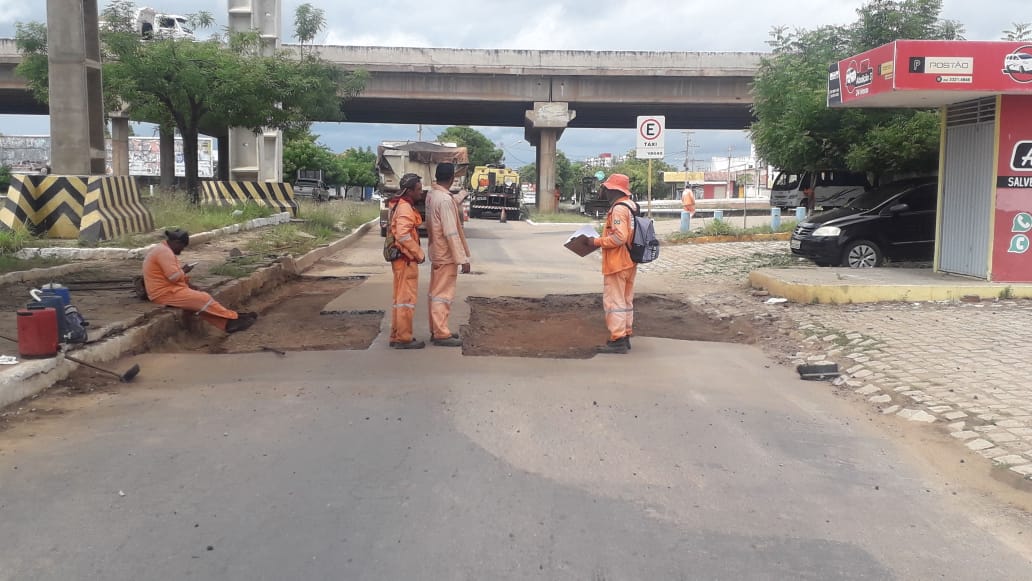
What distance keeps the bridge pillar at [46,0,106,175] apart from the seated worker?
788 centimetres

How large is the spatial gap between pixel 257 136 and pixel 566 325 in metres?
24.5

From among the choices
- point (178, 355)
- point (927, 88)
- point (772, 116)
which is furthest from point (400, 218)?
→ point (772, 116)

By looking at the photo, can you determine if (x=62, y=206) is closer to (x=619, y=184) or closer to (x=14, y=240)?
(x=14, y=240)

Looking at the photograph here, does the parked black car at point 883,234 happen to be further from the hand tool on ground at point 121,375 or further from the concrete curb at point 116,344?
the hand tool on ground at point 121,375

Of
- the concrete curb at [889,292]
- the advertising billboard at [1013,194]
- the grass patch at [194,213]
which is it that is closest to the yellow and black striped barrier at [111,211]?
the grass patch at [194,213]

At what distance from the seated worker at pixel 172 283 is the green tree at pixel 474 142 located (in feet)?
246

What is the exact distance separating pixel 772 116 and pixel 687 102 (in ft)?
77.1

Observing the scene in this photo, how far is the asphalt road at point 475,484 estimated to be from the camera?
3.78 metres

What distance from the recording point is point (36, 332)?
6504mm

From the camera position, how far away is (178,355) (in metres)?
7.81

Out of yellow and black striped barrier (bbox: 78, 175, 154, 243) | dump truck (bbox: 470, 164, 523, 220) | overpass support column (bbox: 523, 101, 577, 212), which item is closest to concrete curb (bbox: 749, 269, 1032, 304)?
yellow and black striped barrier (bbox: 78, 175, 154, 243)

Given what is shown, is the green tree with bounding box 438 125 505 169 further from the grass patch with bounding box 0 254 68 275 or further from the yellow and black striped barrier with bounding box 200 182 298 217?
the grass patch with bounding box 0 254 68 275

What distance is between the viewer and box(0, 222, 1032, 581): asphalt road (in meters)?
3.78

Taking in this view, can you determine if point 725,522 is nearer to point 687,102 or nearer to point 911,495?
point 911,495
